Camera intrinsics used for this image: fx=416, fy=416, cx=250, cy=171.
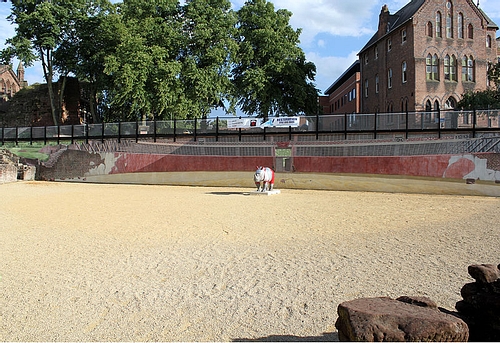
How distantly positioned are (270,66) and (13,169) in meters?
24.9

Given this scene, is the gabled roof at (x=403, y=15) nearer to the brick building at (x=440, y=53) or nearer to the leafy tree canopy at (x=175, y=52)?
the brick building at (x=440, y=53)

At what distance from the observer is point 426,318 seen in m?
3.59

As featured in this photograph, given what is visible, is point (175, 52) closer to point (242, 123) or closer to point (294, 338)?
point (242, 123)

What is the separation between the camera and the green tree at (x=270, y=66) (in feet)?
138

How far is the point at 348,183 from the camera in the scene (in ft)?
80.7

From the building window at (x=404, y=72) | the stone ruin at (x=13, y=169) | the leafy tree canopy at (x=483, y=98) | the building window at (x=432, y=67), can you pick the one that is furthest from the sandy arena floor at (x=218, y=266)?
the building window at (x=404, y=72)

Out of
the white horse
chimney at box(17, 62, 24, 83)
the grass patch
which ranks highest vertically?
chimney at box(17, 62, 24, 83)

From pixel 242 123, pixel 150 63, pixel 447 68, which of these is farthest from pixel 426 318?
pixel 447 68

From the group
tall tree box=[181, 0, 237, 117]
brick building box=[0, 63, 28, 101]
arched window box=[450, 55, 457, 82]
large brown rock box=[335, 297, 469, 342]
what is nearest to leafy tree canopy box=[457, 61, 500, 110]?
arched window box=[450, 55, 457, 82]

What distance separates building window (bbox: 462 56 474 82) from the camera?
144 feet

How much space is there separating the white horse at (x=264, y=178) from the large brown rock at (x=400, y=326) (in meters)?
18.5

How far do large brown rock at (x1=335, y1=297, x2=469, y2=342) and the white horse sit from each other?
60.7 feet

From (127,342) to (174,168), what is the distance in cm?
2315

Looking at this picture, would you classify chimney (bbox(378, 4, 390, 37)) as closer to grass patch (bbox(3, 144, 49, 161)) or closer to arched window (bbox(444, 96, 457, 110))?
arched window (bbox(444, 96, 457, 110))
